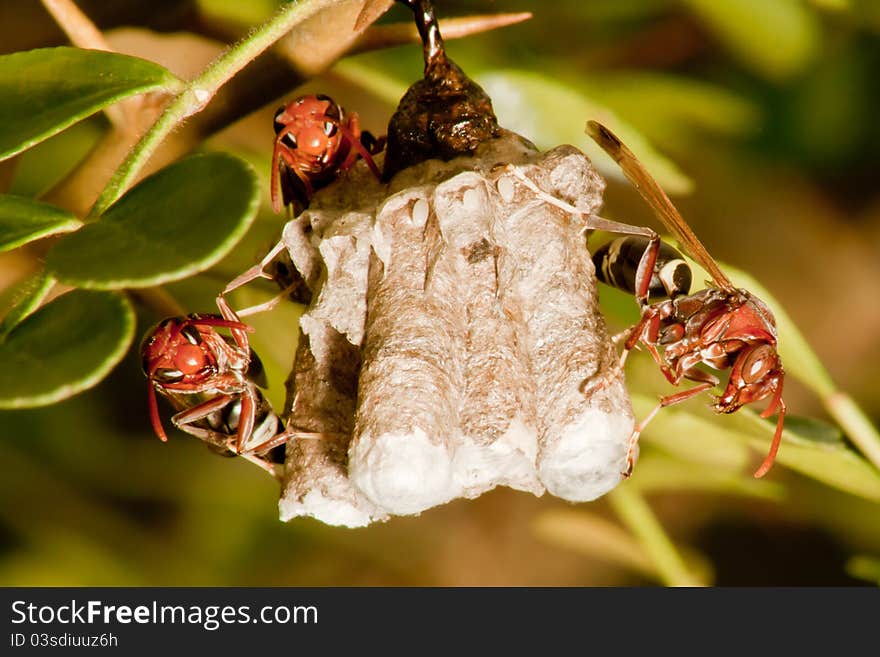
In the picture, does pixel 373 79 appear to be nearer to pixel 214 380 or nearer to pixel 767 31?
pixel 214 380

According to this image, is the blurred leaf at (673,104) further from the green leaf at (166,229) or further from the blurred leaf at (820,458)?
the green leaf at (166,229)

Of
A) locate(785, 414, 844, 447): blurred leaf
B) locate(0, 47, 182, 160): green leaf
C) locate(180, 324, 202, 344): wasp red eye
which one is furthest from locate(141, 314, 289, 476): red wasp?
locate(785, 414, 844, 447): blurred leaf

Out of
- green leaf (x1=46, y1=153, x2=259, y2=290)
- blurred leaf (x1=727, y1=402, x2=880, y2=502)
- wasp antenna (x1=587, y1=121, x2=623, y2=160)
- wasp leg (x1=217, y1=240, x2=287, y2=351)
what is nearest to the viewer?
green leaf (x1=46, y1=153, x2=259, y2=290)

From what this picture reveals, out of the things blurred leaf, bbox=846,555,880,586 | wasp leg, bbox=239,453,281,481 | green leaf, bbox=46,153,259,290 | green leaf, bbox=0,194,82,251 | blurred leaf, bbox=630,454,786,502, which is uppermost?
green leaf, bbox=46,153,259,290

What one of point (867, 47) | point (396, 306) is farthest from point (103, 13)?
point (867, 47)

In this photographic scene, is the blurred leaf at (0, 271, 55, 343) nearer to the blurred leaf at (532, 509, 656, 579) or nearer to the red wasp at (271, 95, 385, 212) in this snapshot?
the red wasp at (271, 95, 385, 212)

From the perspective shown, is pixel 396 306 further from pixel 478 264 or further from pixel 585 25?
pixel 585 25
